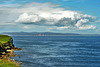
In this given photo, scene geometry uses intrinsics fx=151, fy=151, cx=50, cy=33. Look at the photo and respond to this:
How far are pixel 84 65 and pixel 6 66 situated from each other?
28367mm

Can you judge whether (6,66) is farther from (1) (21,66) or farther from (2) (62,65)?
(2) (62,65)

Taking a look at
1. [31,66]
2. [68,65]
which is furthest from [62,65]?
[31,66]

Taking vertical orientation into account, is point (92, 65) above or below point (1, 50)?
below

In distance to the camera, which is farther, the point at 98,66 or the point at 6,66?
the point at 98,66

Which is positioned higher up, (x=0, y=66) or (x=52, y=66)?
(x=0, y=66)

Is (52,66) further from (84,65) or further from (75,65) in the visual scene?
(84,65)

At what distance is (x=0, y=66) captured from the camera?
41156 mm

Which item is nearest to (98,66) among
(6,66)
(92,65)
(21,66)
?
(92,65)

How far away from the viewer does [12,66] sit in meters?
44.9

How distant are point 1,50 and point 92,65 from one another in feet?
133

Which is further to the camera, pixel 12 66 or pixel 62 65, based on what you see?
pixel 62 65

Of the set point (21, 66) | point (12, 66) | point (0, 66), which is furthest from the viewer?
point (21, 66)

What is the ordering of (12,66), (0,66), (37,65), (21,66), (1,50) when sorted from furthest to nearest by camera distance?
(1,50)
(37,65)
(21,66)
(12,66)
(0,66)

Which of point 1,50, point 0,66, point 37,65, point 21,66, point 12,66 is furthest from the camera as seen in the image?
point 1,50
